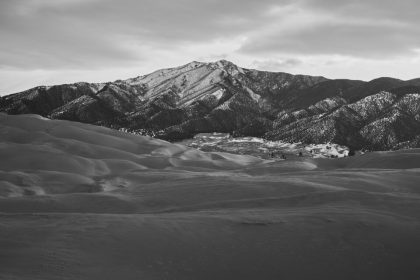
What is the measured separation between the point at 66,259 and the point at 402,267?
44.0 feet

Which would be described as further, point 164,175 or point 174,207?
point 164,175

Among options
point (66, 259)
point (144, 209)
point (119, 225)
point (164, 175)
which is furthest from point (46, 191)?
point (66, 259)

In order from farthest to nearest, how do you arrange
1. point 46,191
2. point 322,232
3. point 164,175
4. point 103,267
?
point 164,175 → point 46,191 → point 322,232 → point 103,267

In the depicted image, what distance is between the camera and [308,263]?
20.2 meters

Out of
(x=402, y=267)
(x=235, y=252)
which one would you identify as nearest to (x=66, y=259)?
(x=235, y=252)

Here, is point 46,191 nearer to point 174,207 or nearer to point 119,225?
point 174,207

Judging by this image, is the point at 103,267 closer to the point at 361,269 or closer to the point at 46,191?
the point at 361,269

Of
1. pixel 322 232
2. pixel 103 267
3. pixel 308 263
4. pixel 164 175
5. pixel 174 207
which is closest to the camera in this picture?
pixel 103 267

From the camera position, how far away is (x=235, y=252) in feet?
69.6

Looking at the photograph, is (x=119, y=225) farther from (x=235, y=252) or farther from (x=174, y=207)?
(x=174, y=207)

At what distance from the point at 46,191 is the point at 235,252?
122ft

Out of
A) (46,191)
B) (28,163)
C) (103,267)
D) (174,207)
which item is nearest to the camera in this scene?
(103,267)

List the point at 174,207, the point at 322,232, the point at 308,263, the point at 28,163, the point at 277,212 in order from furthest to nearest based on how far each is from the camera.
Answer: the point at 28,163
the point at 174,207
the point at 277,212
the point at 322,232
the point at 308,263

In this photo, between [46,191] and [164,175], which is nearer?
[46,191]
